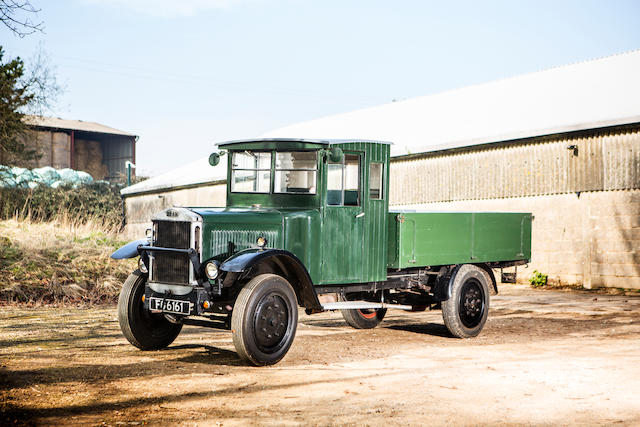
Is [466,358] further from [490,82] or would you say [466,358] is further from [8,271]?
[490,82]

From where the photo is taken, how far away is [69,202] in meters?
31.7

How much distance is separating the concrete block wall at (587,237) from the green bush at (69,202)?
644 inches

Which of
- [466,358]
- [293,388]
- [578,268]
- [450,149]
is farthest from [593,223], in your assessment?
[293,388]

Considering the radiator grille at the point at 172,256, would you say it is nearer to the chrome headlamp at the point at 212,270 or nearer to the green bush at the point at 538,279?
the chrome headlamp at the point at 212,270

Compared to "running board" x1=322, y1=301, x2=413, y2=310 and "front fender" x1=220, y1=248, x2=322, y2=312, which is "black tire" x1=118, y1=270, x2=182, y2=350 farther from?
"running board" x1=322, y1=301, x2=413, y2=310

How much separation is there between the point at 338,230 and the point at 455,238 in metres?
1.99

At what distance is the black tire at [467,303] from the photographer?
8.87 m

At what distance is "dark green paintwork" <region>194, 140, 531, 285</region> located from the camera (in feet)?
24.1

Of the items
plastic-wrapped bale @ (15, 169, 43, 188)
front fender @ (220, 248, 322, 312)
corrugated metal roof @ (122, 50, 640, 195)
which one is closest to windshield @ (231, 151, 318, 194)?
front fender @ (220, 248, 322, 312)

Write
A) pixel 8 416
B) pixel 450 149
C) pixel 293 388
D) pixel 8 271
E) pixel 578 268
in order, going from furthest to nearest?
pixel 450 149 < pixel 578 268 < pixel 8 271 < pixel 293 388 < pixel 8 416

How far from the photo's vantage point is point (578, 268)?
51.4ft

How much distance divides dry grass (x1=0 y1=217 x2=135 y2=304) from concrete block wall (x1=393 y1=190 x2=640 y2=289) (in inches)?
279

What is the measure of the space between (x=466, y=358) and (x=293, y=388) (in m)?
2.45

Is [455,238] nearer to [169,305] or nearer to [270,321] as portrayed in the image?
[270,321]
